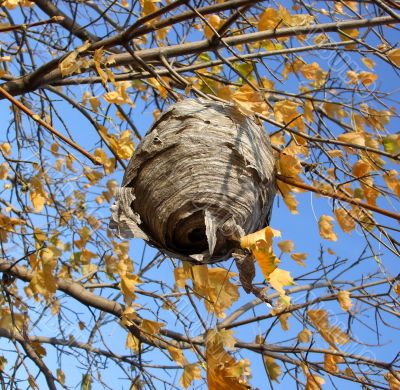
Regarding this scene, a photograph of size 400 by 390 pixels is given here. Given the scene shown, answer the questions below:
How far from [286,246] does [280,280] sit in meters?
0.75

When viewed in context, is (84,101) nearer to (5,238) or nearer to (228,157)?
(5,238)

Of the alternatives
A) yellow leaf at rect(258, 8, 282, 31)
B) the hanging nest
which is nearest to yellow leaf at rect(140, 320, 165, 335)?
the hanging nest

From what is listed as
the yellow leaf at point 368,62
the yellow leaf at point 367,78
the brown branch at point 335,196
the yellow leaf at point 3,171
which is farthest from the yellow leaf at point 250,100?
the yellow leaf at point 3,171

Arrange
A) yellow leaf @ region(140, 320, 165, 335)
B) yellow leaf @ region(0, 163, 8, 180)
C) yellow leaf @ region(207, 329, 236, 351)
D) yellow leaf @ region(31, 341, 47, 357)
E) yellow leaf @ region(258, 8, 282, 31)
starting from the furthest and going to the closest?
yellow leaf @ region(0, 163, 8, 180) < yellow leaf @ region(31, 341, 47, 357) < yellow leaf @ region(140, 320, 165, 335) < yellow leaf @ region(258, 8, 282, 31) < yellow leaf @ region(207, 329, 236, 351)

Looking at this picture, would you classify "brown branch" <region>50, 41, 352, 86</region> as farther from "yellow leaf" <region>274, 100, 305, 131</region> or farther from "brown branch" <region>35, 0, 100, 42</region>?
"brown branch" <region>35, 0, 100, 42</region>

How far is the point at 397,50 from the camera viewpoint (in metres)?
2.16

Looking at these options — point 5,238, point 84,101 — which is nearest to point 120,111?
point 84,101

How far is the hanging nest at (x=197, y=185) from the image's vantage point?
158cm

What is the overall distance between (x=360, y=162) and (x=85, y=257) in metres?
2.35

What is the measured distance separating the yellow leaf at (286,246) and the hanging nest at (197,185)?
44 centimetres

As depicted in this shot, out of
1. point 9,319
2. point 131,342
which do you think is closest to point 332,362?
point 131,342

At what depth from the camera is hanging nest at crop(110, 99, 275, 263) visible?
158 centimetres

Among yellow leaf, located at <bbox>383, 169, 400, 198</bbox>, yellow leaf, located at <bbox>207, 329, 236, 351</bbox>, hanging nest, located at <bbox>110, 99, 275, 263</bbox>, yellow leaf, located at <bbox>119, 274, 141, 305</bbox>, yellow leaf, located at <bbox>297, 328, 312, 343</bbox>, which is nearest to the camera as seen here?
hanging nest, located at <bbox>110, 99, 275, 263</bbox>

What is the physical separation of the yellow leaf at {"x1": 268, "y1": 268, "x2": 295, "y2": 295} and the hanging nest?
144mm
